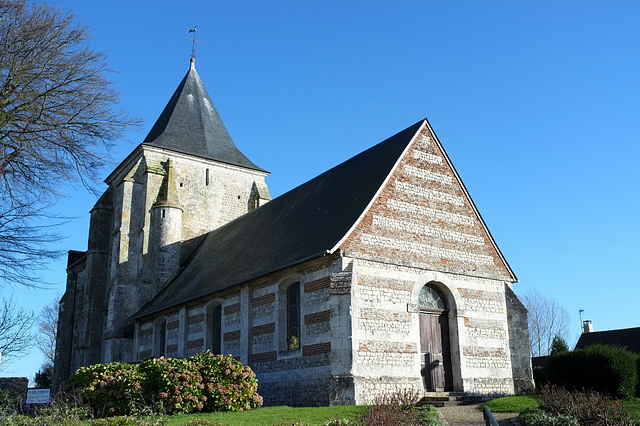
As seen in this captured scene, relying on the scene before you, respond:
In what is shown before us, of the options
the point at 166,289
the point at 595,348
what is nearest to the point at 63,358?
the point at 166,289

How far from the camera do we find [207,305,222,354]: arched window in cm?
1953

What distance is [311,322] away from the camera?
15469 millimetres

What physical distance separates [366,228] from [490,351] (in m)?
5.36

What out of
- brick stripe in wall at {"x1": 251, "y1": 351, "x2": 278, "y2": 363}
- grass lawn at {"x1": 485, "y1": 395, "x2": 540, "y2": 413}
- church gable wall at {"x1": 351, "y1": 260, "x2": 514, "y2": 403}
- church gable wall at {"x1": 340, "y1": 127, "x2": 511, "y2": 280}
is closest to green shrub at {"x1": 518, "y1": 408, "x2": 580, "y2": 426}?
grass lawn at {"x1": 485, "y1": 395, "x2": 540, "y2": 413}

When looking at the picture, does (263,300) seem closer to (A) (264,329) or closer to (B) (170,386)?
(A) (264,329)

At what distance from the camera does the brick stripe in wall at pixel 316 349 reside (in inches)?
582

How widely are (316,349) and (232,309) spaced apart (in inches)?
175

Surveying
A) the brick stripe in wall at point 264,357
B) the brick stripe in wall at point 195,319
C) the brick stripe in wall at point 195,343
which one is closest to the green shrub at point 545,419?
the brick stripe in wall at point 264,357

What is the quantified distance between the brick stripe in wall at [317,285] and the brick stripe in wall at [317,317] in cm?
65

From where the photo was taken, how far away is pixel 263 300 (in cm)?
1742

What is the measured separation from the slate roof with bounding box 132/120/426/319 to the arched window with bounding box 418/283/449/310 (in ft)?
10.0

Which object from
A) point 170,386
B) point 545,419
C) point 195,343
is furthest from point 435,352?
point 195,343

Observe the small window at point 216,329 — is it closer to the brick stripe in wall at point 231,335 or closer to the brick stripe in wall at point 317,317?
the brick stripe in wall at point 231,335

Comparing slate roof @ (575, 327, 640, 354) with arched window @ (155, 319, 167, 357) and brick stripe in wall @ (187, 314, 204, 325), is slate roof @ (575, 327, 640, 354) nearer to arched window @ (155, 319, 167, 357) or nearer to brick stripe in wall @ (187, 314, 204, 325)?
brick stripe in wall @ (187, 314, 204, 325)
